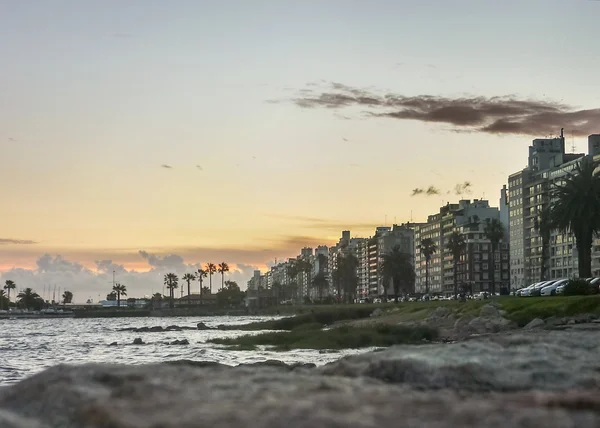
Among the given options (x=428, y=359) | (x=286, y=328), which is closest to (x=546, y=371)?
(x=428, y=359)

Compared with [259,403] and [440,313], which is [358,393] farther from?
[440,313]

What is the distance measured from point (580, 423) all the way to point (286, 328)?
9673 centimetres

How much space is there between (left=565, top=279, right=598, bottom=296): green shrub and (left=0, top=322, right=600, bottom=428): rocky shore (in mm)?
62870

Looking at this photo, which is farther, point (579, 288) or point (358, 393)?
point (579, 288)

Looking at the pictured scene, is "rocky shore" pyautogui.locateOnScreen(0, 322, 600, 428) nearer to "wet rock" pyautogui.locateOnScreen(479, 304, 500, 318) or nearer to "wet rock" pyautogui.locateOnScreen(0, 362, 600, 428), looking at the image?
"wet rock" pyautogui.locateOnScreen(0, 362, 600, 428)

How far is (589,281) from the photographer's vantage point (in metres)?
71.1

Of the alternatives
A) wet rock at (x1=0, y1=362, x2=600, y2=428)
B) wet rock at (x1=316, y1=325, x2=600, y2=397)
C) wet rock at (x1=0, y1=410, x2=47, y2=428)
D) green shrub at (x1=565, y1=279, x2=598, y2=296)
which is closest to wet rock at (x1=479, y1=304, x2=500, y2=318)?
green shrub at (x1=565, y1=279, x2=598, y2=296)

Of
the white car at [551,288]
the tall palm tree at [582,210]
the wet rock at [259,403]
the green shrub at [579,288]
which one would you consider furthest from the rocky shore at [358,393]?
the white car at [551,288]

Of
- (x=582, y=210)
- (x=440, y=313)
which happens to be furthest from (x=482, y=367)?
(x=582, y=210)

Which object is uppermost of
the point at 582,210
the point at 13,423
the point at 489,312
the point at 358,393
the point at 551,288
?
the point at 582,210

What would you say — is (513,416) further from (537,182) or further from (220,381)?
(537,182)

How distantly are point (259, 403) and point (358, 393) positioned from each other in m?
0.83

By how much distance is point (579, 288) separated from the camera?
6738cm

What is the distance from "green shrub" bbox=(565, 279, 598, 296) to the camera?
66938 mm
